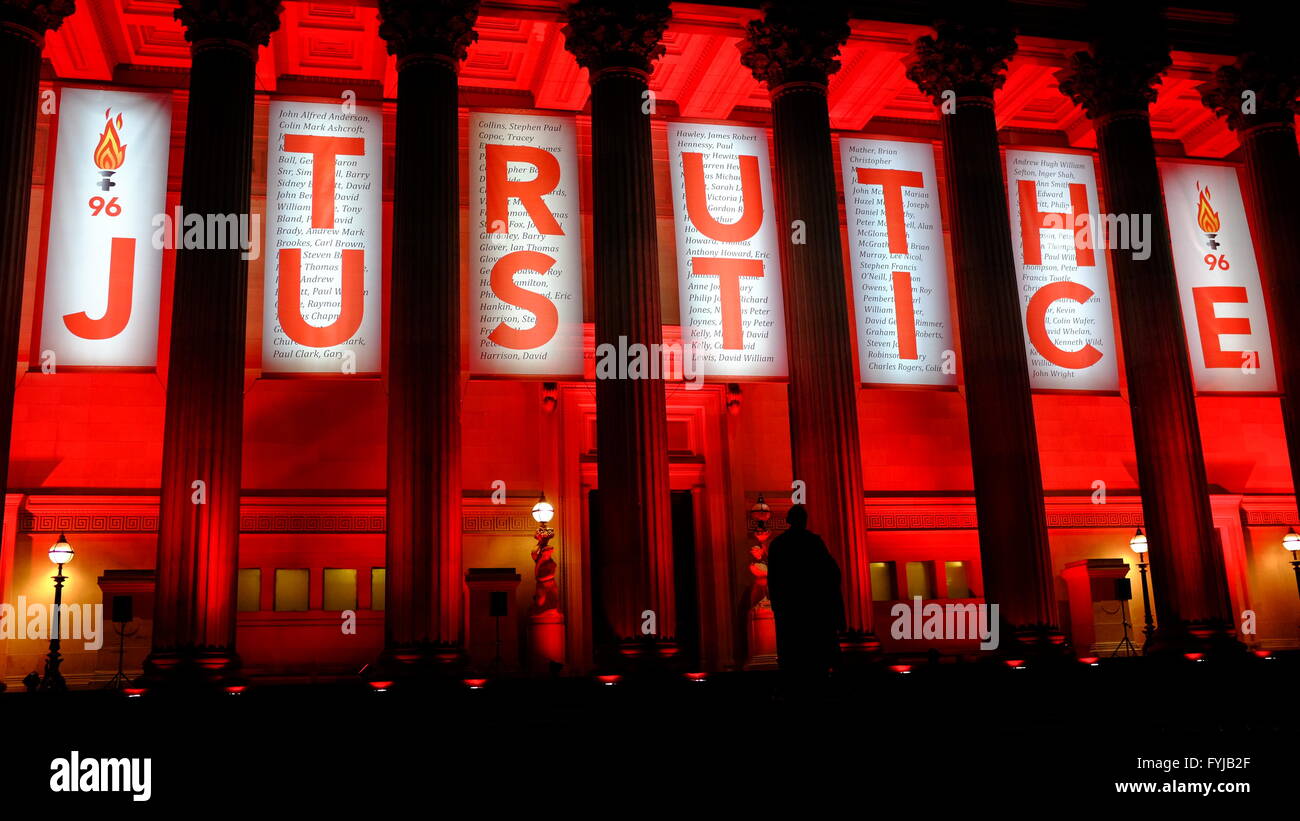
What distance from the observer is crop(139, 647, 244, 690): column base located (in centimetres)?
1702

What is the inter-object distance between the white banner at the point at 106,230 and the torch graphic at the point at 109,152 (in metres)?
0.02

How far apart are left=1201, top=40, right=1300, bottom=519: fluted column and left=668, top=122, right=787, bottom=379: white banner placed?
34.4 feet

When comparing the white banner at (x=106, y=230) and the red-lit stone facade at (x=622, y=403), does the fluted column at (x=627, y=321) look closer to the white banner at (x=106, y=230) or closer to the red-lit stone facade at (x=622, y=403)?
the red-lit stone facade at (x=622, y=403)

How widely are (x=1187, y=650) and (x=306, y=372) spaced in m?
15.8

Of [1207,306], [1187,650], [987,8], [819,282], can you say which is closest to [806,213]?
[819,282]

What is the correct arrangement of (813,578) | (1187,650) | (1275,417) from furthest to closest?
(1275,417) → (1187,650) → (813,578)

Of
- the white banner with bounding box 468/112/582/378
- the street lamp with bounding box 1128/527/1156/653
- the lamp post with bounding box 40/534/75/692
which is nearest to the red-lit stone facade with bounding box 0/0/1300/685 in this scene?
the white banner with bounding box 468/112/582/378

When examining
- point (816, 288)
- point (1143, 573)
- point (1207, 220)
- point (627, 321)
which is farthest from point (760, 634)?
point (1207, 220)

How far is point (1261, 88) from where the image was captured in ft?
78.3

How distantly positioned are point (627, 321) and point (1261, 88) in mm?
14393

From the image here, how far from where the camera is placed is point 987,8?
2245 cm

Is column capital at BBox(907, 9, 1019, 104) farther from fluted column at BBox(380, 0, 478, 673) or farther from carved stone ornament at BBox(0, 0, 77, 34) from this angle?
carved stone ornament at BBox(0, 0, 77, 34)
